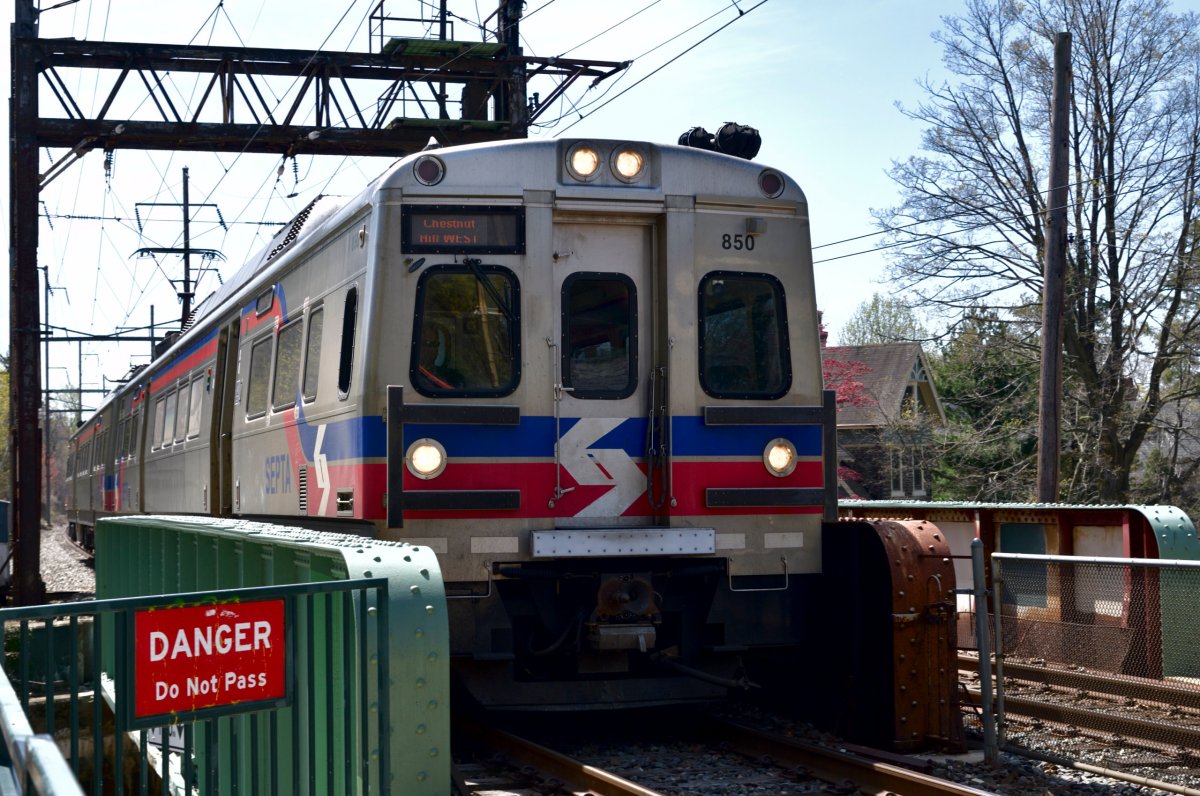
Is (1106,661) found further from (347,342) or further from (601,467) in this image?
(347,342)

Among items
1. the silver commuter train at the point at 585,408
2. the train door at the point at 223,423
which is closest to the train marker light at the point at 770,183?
the silver commuter train at the point at 585,408

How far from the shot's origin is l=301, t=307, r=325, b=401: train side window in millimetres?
A: 8789

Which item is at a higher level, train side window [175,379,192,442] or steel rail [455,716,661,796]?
train side window [175,379,192,442]

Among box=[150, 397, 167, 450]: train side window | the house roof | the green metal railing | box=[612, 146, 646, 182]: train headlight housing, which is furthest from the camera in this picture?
the house roof

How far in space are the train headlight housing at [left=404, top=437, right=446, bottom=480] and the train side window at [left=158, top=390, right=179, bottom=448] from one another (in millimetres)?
8880

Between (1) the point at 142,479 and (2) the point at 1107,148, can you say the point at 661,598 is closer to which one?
(1) the point at 142,479

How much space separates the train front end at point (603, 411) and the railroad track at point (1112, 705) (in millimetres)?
1642

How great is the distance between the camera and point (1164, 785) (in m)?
6.73

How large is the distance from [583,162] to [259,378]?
12.9 feet

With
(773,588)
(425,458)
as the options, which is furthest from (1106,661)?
(425,458)

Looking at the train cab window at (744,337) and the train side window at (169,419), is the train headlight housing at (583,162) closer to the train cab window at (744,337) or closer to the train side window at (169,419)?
the train cab window at (744,337)

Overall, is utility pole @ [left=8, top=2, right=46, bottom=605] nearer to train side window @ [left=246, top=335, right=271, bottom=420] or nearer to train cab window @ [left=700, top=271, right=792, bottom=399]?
train side window @ [left=246, top=335, right=271, bottom=420]

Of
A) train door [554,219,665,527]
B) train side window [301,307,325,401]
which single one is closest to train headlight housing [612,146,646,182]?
train door [554,219,665,527]

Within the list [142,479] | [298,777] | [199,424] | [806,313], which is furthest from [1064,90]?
[298,777]
